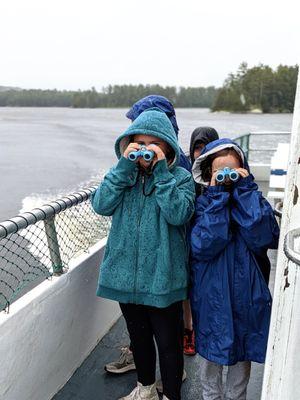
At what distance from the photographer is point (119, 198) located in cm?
196

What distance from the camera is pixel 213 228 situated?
1.81m

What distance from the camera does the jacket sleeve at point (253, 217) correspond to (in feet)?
5.87

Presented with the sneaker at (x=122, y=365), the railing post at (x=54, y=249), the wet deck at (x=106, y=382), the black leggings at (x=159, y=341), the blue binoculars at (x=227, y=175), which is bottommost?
the wet deck at (x=106, y=382)

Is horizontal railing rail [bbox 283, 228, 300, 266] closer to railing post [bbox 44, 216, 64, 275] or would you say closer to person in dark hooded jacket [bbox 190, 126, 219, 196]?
railing post [bbox 44, 216, 64, 275]

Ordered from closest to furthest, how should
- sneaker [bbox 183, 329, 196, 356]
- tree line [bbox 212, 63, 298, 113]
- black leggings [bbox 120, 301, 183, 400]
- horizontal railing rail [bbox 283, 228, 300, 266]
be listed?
horizontal railing rail [bbox 283, 228, 300, 266] → black leggings [bbox 120, 301, 183, 400] → sneaker [bbox 183, 329, 196, 356] → tree line [bbox 212, 63, 298, 113]

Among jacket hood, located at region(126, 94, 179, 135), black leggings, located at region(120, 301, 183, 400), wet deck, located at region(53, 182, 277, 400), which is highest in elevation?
jacket hood, located at region(126, 94, 179, 135)

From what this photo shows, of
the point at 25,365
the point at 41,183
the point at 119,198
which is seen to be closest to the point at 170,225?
the point at 119,198

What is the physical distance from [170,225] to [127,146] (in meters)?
0.38

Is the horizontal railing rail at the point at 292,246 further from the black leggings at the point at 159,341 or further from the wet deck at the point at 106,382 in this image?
the wet deck at the point at 106,382

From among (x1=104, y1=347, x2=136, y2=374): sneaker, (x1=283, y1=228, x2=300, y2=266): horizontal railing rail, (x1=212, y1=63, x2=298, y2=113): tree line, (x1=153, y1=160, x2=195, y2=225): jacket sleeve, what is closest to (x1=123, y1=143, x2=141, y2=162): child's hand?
(x1=153, y1=160, x2=195, y2=225): jacket sleeve

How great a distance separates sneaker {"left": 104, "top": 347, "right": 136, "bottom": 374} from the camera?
8.25 ft

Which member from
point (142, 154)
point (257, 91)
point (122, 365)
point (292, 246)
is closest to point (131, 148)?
point (142, 154)

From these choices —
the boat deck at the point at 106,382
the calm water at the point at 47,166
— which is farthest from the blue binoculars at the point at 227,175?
the calm water at the point at 47,166

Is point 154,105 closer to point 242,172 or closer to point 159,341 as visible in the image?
point 242,172
